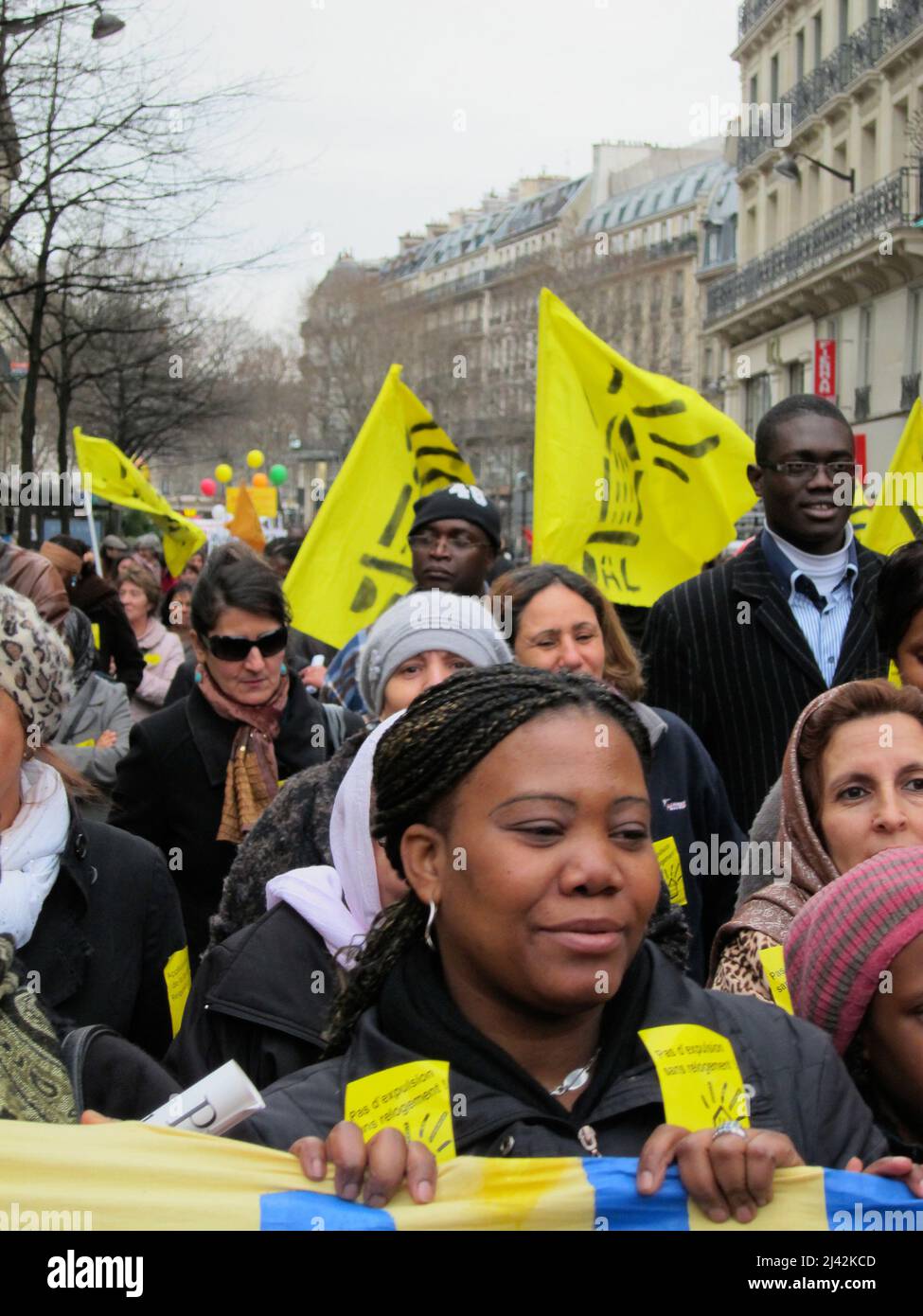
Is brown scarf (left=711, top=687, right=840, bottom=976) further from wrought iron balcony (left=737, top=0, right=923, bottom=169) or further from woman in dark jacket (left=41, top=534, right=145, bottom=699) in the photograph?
wrought iron balcony (left=737, top=0, right=923, bottom=169)

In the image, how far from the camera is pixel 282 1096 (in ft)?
7.47

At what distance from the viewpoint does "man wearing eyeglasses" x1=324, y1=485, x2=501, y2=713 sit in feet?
19.2

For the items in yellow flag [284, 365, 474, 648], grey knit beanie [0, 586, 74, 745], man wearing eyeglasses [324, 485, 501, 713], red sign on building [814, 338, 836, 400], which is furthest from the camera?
red sign on building [814, 338, 836, 400]

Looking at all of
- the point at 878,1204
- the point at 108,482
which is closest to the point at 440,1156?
the point at 878,1204

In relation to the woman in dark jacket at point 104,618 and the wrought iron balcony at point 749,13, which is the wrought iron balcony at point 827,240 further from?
the woman in dark jacket at point 104,618

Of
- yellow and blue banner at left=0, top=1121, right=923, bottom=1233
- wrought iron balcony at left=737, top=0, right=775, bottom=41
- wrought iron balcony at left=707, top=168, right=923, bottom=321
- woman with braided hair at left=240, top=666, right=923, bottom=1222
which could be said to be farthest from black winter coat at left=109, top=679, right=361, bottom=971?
wrought iron balcony at left=737, top=0, right=775, bottom=41

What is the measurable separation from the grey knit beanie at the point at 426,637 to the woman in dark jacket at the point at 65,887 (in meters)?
0.77

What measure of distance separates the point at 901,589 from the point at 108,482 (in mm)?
9059

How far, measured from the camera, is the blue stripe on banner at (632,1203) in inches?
78.1

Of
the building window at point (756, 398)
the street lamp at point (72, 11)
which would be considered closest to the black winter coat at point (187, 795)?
the street lamp at point (72, 11)

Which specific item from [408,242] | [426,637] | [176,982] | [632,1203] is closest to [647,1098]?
[632,1203]

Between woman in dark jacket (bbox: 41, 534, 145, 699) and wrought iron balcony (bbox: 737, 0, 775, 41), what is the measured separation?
1354 inches
